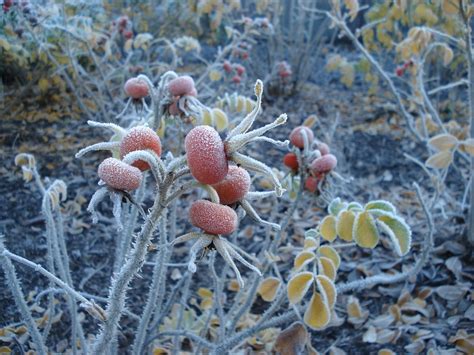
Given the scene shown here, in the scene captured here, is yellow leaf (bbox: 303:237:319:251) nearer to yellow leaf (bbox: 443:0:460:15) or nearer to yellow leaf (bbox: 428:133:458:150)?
yellow leaf (bbox: 428:133:458:150)

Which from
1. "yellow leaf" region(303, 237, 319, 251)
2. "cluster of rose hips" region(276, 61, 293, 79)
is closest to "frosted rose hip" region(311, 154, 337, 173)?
"yellow leaf" region(303, 237, 319, 251)

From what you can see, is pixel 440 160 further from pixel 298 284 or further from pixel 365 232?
Result: pixel 298 284

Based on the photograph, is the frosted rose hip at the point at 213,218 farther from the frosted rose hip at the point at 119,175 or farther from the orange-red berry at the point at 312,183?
the orange-red berry at the point at 312,183

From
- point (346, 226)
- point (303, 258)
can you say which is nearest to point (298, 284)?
point (303, 258)

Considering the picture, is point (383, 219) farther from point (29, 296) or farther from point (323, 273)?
point (29, 296)

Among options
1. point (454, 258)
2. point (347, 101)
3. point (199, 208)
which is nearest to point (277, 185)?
point (199, 208)

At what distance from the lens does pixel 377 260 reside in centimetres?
231

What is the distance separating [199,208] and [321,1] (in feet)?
19.8

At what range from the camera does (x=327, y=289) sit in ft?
3.91

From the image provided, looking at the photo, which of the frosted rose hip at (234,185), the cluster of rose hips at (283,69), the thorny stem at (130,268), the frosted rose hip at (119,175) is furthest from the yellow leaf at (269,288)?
the cluster of rose hips at (283,69)

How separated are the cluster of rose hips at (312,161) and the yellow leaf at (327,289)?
0.35m

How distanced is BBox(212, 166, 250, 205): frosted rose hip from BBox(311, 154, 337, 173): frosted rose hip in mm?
649

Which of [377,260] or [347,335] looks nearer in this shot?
[347,335]

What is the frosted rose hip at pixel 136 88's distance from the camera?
148 cm
